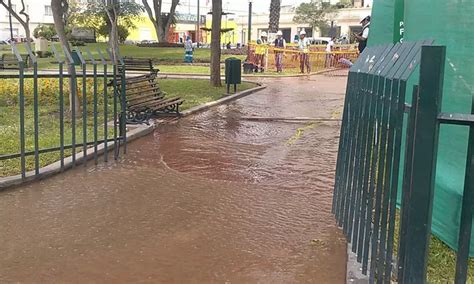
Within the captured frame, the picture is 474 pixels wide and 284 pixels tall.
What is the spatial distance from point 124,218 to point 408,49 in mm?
3126

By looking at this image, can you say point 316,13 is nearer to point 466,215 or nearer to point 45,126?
point 45,126

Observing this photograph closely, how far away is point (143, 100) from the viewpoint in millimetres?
10086

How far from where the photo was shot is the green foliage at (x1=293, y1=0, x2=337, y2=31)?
257ft

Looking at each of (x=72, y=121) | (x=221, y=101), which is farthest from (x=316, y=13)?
(x=72, y=121)

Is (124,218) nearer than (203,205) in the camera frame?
Yes

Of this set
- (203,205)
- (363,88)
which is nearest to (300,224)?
(203,205)

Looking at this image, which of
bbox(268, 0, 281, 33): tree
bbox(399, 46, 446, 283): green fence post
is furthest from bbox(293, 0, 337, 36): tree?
bbox(399, 46, 446, 283): green fence post

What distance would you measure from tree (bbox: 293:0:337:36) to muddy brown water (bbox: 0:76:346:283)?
7264 cm

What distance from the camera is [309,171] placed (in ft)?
23.8

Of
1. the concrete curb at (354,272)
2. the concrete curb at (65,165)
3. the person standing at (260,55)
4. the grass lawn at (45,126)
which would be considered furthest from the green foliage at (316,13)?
the concrete curb at (354,272)

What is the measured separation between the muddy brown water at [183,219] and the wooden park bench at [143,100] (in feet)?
3.34

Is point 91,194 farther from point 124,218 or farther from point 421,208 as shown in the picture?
point 421,208

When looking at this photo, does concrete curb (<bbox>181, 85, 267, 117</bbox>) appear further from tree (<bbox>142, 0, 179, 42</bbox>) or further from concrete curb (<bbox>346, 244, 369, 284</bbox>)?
tree (<bbox>142, 0, 179, 42</bbox>)

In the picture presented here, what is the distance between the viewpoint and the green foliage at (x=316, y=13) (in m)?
78.4
